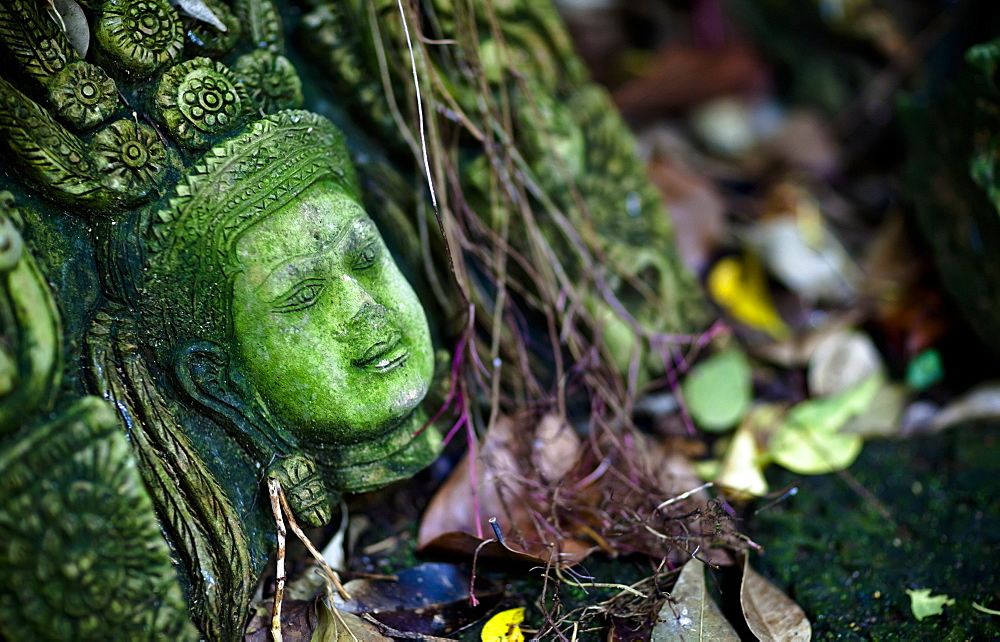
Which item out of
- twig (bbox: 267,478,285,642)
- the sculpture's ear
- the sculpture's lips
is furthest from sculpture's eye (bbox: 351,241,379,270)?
twig (bbox: 267,478,285,642)

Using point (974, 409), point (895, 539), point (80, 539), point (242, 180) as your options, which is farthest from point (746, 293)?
point (80, 539)

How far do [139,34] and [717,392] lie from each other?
152cm

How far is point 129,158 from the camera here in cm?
129

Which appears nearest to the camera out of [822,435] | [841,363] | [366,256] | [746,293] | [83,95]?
[83,95]

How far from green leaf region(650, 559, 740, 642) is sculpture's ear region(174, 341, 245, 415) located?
0.83m

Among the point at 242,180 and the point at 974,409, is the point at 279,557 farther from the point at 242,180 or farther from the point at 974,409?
the point at 974,409

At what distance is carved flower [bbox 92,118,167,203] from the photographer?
127cm

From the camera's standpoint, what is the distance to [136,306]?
133 cm

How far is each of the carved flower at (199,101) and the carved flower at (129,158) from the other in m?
0.04

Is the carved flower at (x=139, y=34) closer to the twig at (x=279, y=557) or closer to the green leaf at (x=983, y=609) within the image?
Answer: the twig at (x=279, y=557)

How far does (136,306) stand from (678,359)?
4.19ft

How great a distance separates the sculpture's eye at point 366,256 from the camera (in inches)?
57.2

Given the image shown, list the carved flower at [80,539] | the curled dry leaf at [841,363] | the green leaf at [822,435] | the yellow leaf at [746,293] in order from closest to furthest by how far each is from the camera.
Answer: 1. the carved flower at [80,539]
2. the green leaf at [822,435]
3. the curled dry leaf at [841,363]
4. the yellow leaf at [746,293]

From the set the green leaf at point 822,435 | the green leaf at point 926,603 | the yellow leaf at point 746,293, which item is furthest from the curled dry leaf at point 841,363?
the green leaf at point 926,603
